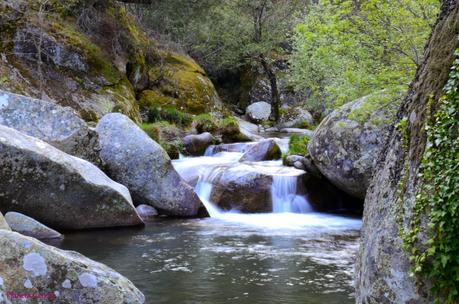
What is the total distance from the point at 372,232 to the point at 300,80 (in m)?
24.3

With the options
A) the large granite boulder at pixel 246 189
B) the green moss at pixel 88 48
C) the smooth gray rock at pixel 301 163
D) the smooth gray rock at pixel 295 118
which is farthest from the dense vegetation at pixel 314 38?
the green moss at pixel 88 48

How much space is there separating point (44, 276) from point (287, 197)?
10266 mm

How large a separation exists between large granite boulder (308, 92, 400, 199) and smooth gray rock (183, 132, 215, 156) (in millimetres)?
6227

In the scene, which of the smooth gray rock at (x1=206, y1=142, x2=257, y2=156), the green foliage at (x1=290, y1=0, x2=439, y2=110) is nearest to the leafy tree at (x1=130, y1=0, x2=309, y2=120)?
the smooth gray rock at (x1=206, y1=142, x2=257, y2=156)

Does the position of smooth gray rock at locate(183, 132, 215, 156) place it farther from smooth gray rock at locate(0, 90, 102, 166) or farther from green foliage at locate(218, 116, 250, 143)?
smooth gray rock at locate(0, 90, 102, 166)

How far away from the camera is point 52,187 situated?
36.2 ft

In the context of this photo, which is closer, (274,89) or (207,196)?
(207,196)

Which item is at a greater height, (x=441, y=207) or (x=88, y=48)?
(x=88, y=48)

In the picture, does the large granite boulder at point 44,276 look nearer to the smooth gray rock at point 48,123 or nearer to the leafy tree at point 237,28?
the smooth gray rock at point 48,123

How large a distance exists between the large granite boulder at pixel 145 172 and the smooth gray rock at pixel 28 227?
11.0 ft

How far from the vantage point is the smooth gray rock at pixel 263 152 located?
1772cm

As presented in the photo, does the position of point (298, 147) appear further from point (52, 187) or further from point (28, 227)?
point (28, 227)

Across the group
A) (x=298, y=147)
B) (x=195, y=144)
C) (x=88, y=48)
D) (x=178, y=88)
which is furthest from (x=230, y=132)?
(x=88, y=48)

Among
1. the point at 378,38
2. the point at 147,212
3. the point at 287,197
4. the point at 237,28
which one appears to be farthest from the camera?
the point at 237,28
